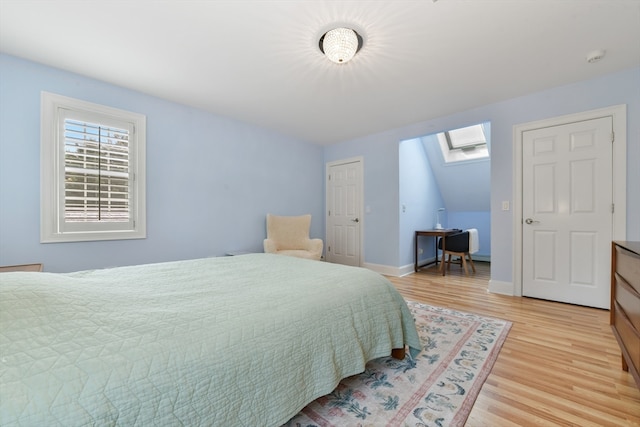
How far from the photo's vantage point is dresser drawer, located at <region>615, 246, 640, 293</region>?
1.30 m

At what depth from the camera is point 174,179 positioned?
3262mm

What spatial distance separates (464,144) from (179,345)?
17.7 feet

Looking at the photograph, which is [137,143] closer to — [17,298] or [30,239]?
[30,239]

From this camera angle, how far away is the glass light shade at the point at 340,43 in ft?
6.38

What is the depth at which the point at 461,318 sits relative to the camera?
2.46 m

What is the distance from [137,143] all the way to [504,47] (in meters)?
3.75

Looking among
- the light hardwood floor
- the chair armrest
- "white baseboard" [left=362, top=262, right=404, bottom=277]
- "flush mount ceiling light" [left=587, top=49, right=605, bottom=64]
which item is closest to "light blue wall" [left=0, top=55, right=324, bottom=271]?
the chair armrest

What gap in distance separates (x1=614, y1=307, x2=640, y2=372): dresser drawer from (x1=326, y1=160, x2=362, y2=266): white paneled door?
333 centimetres

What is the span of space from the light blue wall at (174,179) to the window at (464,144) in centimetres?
246

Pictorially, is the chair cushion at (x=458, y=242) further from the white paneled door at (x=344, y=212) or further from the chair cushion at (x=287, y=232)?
the chair cushion at (x=287, y=232)

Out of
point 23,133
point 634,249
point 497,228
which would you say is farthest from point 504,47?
point 23,133

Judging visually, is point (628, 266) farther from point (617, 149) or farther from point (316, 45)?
point (316, 45)

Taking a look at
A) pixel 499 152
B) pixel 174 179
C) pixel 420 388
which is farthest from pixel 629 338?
pixel 174 179

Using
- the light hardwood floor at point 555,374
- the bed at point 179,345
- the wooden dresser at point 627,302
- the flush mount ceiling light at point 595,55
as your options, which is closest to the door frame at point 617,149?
the flush mount ceiling light at point 595,55
